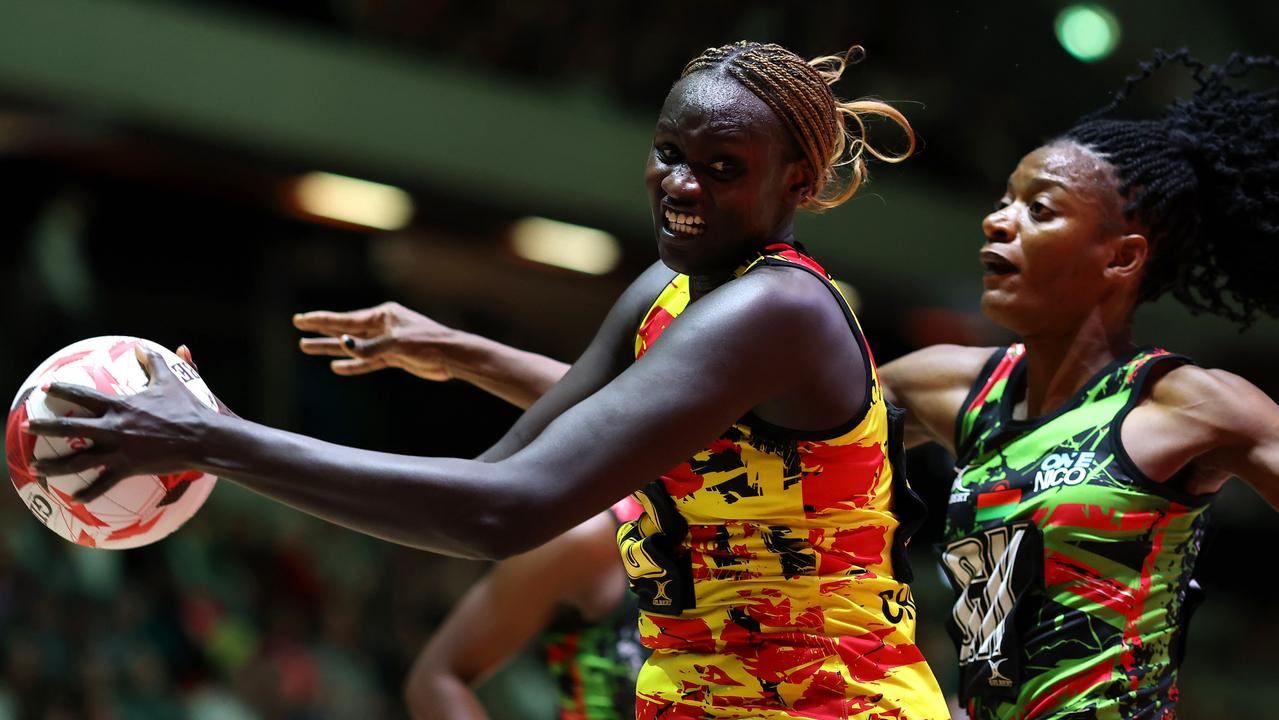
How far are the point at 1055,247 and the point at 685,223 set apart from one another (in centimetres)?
94

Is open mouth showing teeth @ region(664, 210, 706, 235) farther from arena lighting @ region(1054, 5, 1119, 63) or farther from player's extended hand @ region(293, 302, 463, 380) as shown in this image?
arena lighting @ region(1054, 5, 1119, 63)

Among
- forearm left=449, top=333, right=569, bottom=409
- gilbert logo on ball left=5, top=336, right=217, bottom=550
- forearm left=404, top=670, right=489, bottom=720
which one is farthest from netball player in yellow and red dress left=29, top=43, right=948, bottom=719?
forearm left=404, top=670, right=489, bottom=720

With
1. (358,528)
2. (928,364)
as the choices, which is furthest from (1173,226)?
(358,528)

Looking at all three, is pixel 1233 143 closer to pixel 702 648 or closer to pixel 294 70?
pixel 702 648

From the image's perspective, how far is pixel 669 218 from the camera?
6.57 ft

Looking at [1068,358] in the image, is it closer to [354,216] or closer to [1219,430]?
[1219,430]

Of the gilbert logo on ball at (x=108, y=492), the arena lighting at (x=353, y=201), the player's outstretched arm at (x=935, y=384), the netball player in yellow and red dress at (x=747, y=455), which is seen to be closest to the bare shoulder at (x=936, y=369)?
the player's outstretched arm at (x=935, y=384)

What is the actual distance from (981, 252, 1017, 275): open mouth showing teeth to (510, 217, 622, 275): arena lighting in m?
5.26

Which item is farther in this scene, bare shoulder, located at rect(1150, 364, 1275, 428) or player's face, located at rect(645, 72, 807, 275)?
bare shoulder, located at rect(1150, 364, 1275, 428)

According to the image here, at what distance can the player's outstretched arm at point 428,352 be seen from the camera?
2727mm

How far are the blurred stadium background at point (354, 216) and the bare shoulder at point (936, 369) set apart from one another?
370cm

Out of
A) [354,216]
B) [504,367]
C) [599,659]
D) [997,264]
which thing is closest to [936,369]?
[997,264]

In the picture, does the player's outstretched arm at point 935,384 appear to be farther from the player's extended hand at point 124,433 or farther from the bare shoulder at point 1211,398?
the player's extended hand at point 124,433

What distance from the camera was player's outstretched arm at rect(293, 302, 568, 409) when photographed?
2.73 meters
